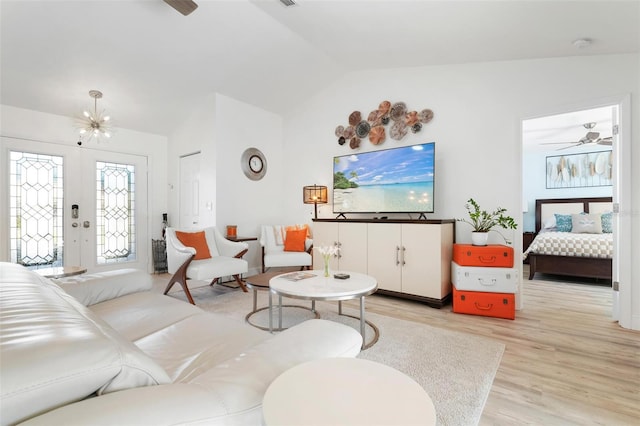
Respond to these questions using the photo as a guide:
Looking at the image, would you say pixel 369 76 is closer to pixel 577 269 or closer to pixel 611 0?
pixel 611 0

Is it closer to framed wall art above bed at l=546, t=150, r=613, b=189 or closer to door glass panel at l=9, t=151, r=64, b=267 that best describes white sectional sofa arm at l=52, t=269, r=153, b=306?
door glass panel at l=9, t=151, r=64, b=267

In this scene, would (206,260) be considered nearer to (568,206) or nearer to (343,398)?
(343,398)

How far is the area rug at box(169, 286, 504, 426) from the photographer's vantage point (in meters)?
1.60

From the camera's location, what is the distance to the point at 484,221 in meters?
3.23

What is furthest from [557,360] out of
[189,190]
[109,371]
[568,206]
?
[568,206]

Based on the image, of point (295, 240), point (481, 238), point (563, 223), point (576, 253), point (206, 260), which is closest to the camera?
point (481, 238)

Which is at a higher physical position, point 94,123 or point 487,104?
point 487,104

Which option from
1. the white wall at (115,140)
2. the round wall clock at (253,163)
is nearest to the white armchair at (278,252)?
the round wall clock at (253,163)

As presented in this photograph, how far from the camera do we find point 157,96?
416cm

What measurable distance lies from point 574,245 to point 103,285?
5632 millimetres

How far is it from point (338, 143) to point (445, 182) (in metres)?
1.71

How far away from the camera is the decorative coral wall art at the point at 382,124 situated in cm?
388

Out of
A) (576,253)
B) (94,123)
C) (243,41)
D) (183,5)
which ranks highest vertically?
(243,41)

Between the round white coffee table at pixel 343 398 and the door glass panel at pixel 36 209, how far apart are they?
4.77 meters
